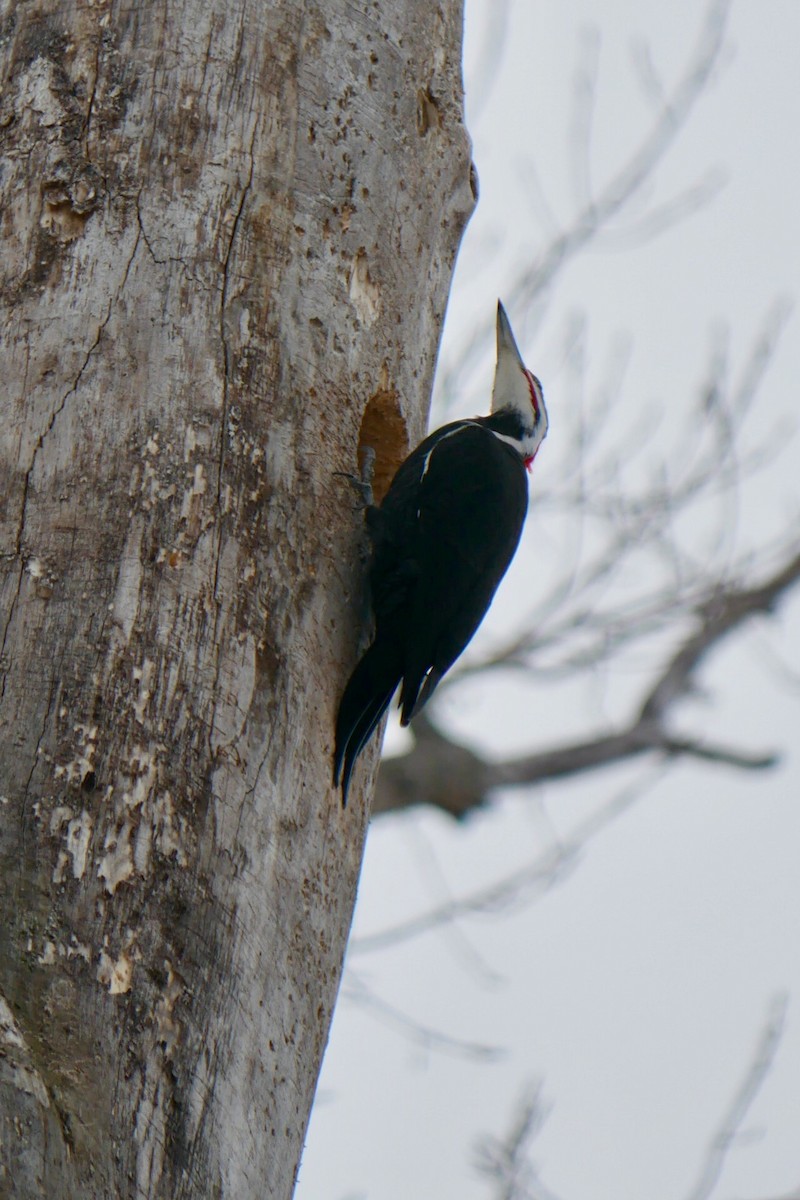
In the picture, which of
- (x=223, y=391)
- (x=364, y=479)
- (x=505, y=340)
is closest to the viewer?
(x=223, y=391)

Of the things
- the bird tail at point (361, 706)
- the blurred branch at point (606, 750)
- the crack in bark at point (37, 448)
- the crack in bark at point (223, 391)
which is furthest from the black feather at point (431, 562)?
the blurred branch at point (606, 750)

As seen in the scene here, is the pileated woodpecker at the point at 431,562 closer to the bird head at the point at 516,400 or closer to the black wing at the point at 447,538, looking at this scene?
the black wing at the point at 447,538

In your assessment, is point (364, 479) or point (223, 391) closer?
point (223, 391)

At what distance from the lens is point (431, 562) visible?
3076mm

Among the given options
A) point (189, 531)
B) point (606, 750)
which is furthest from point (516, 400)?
point (606, 750)

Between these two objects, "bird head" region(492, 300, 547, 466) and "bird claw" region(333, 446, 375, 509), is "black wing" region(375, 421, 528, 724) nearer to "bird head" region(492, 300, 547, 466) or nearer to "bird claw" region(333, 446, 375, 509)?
"bird claw" region(333, 446, 375, 509)

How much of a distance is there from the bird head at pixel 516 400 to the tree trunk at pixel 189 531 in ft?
3.47

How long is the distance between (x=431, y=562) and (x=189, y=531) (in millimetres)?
938

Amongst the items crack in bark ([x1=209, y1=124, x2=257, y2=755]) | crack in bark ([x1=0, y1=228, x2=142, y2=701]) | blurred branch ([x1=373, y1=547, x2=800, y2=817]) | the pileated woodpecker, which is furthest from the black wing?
blurred branch ([x1=373, y1=547, x2=800, y2=817])

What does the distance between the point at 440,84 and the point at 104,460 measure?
3.83 feet

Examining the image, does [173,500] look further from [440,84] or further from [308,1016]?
[440,84]

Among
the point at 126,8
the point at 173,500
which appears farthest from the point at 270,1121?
the point at 126,8

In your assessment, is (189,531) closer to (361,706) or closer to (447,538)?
(361,706)

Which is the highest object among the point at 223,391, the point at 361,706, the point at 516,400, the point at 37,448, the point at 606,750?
the point at 606,750
